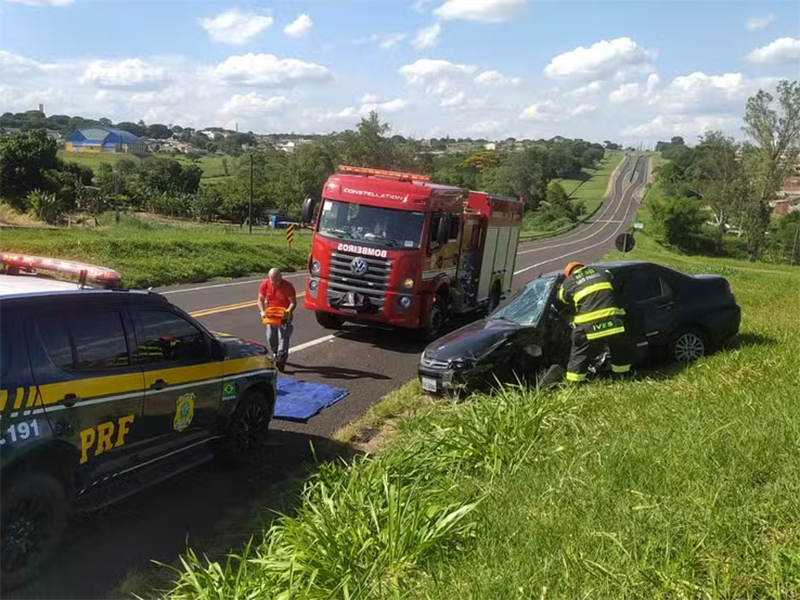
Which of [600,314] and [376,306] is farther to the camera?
[376,306]

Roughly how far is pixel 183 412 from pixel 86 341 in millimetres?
1155

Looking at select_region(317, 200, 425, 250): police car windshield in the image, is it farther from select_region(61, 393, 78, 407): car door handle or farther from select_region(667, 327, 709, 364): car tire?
select_region(61, 393, 78, 407): car door handle

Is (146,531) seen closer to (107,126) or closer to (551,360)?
(551,360)

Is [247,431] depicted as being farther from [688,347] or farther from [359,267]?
[688,347]

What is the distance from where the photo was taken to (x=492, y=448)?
19.4ft

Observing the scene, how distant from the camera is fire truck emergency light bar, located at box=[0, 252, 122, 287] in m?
5.56

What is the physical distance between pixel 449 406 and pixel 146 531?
3.54 metres

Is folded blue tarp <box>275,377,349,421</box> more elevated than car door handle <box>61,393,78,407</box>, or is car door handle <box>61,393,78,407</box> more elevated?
car door handle <box>61,393,78,407</box>

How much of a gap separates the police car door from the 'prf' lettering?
229mm

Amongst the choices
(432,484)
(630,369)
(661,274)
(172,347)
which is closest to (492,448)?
(432,484)

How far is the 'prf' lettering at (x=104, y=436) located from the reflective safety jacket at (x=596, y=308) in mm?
5163

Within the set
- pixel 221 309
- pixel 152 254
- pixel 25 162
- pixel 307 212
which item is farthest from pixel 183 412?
pixel 25 162

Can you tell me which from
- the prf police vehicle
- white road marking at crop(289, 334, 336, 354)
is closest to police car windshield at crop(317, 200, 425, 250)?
white road marking at crop(289, 334, 336, 354)

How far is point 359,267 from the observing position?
12.4m
